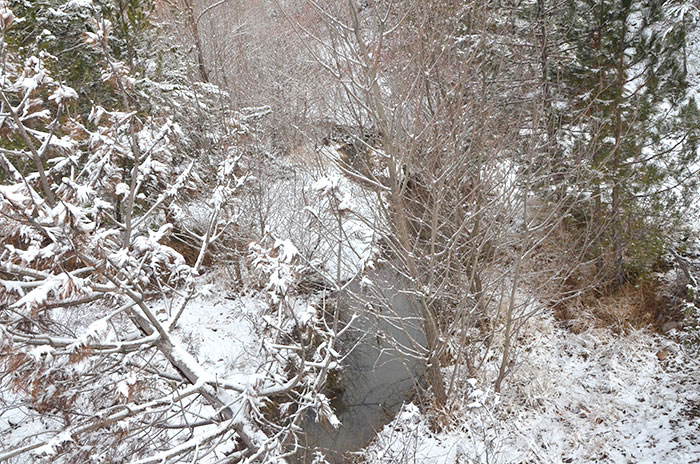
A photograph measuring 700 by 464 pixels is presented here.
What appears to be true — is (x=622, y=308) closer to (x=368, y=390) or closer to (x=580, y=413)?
(x=580, y=413)

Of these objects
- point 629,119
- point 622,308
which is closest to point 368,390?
point 622,308

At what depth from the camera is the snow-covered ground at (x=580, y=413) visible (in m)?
6.10

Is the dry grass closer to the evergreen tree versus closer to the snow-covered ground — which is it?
the snow-covered ground

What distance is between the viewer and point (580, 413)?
688 centimetres

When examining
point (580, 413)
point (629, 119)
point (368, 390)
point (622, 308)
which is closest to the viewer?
point (580, 413)

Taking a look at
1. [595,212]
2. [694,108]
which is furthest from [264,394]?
[694,108]

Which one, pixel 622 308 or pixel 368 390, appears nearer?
pixel 622 308

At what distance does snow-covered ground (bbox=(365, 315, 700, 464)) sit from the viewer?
Result: 610cm

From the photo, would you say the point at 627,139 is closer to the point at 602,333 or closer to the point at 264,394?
the point at 602,333

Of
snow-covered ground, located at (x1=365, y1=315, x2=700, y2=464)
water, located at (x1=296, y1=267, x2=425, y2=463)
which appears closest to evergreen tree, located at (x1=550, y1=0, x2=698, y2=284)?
snow-covered ground, located at (x1=365, y1=315, x2=700, y2=464)

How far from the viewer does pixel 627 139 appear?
7.15m

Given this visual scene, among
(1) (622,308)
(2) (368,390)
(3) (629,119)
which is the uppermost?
(3) (629,119)

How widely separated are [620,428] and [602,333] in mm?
1857

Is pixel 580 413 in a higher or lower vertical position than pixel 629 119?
lower
